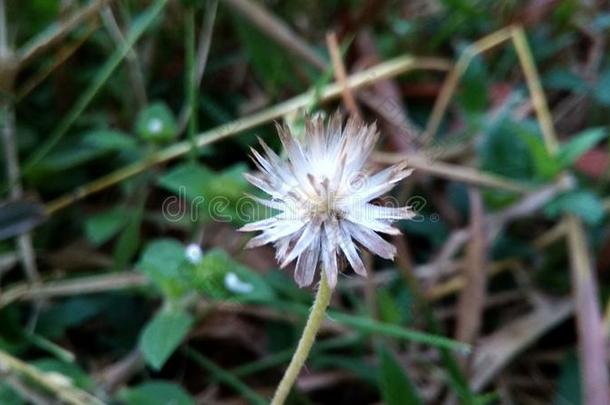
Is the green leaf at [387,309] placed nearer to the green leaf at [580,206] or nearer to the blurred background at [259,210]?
the blurred background at [259,210]

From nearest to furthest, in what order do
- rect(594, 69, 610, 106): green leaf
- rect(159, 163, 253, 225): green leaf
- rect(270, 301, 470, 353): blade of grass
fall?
rect(270, 301, 470, 353): blade of grass
rect(159, 163, 253, 225): green leaf
rect(594, 69, 610, 106): green leaf

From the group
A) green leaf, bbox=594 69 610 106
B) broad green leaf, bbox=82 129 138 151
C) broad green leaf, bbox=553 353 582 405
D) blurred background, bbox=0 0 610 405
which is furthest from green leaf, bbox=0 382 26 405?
green leaf, bbox=594 69 610 106

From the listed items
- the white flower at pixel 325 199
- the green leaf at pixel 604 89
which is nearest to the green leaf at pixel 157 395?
the white flower at pixel 325 199

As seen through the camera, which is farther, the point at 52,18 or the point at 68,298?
the point at 52,18

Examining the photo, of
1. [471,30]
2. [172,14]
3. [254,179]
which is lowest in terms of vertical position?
[254,179]

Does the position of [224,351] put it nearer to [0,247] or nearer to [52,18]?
[0,247]

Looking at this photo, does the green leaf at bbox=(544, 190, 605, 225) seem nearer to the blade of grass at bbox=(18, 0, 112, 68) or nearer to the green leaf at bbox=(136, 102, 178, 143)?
the green leaf at bbox=(136, 102, 178, 143)

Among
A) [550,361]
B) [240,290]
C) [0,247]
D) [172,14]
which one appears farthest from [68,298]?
[550,361]

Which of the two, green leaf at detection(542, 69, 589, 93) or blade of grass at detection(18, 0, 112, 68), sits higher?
green leaf at detection(542, 69, 589, 93)
